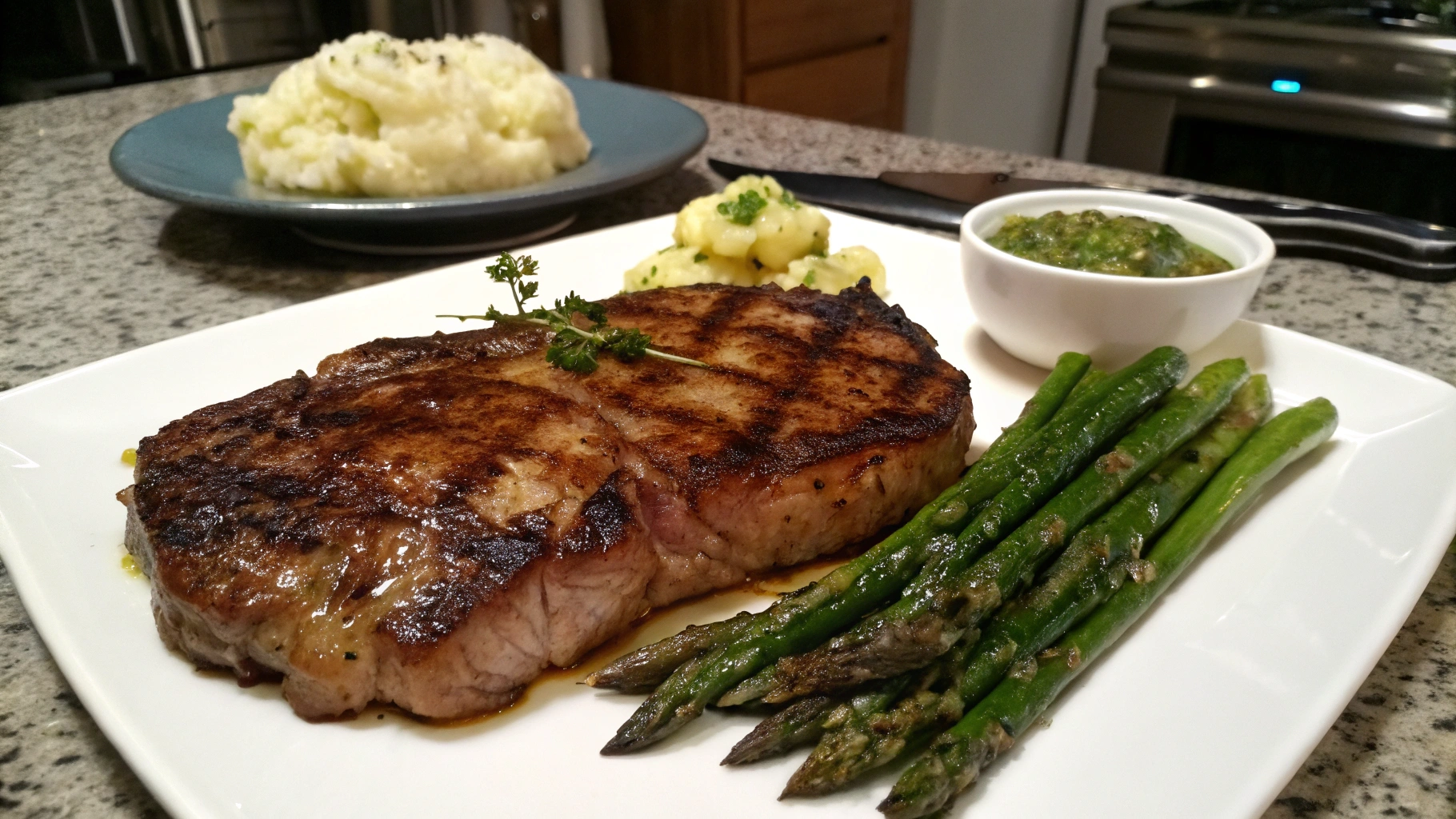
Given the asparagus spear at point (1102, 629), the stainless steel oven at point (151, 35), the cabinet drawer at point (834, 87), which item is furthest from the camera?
the cabinet drawer at point (834, 87)

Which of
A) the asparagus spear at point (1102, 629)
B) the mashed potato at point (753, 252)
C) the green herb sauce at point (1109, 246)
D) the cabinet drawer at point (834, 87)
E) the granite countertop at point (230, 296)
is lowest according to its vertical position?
the cabinet drawer at point (834, 87)

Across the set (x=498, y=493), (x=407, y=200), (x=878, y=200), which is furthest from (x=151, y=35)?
(x=498, y=493)

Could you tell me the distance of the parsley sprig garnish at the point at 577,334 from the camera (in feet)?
6.95

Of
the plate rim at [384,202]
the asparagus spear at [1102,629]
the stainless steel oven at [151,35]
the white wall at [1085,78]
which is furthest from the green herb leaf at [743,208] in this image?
the stainless steel oven at [151,35]

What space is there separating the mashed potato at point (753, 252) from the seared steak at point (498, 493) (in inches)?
24.2

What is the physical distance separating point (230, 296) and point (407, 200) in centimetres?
71

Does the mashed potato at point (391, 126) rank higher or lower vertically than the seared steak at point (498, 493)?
higher

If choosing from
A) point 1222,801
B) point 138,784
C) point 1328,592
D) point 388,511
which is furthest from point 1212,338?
point 138,784

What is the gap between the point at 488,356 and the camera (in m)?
2.21

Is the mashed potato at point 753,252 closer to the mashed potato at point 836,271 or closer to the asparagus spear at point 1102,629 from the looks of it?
the mashed potato at point 836,271

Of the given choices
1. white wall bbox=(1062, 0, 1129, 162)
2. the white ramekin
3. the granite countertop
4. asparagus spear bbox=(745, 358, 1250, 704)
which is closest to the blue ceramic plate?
the granite countertop

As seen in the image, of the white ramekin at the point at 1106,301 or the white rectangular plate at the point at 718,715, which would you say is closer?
the white rectangular plate at the point at 718,715

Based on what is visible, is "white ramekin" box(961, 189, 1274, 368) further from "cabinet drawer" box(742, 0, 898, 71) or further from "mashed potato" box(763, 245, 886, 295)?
"cabinet drawer" box(742, 0, 898, 71)

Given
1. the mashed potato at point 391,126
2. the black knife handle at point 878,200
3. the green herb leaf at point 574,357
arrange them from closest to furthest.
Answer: the green herb leaf at point 574,357, the mashed potato at point 391,126, the black knife handle at point 878,200
